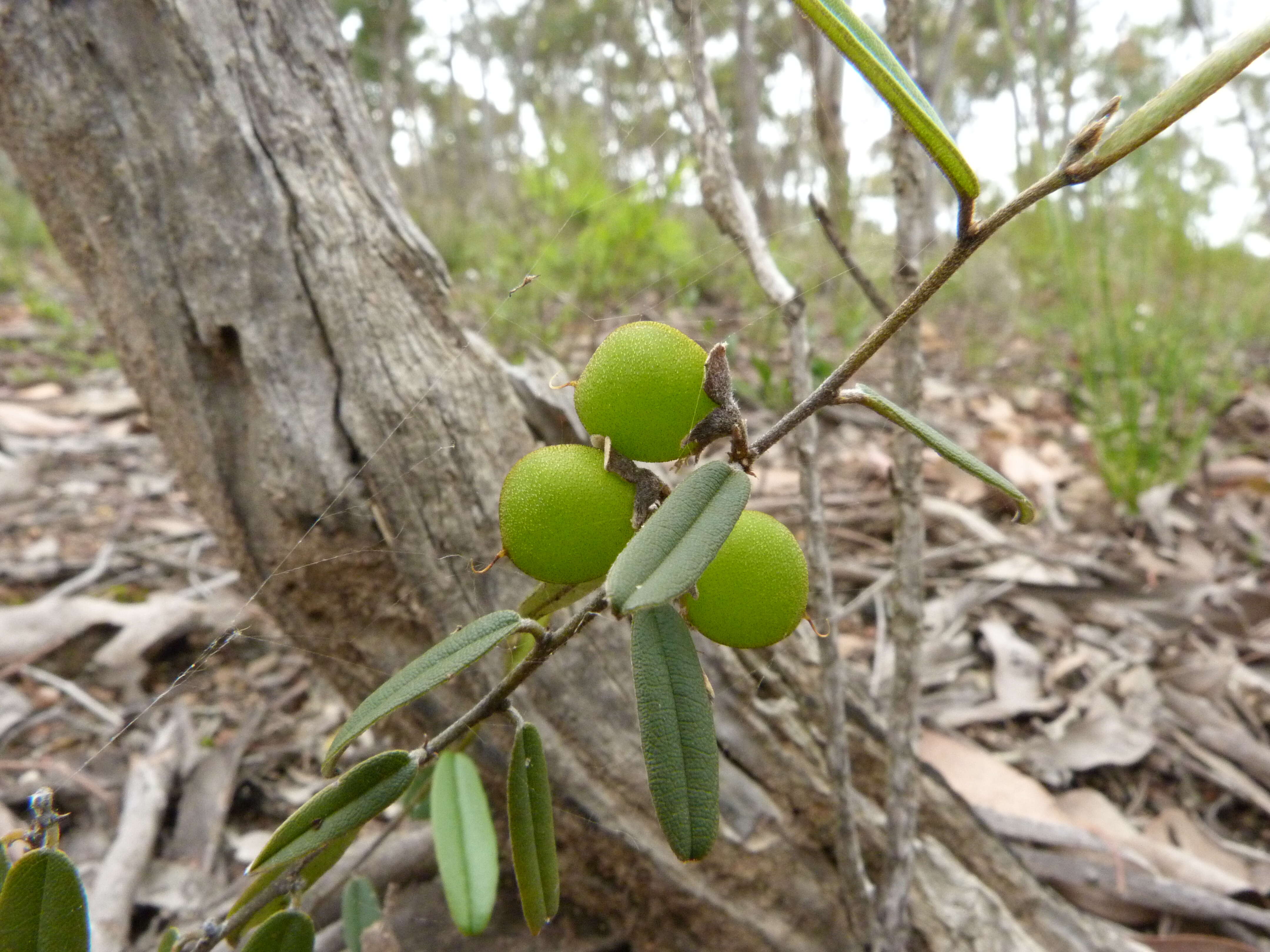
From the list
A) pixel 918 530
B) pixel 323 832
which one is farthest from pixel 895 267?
pixel 323 832

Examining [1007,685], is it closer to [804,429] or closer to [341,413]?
[804,429]

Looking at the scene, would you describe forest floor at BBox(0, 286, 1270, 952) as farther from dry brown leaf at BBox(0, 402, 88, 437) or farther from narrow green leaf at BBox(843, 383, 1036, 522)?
narrow green leaf at BBox(843, 383, 1036, 522)

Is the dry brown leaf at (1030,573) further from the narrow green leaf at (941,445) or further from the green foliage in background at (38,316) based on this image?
the green foliage in background at (38,316)

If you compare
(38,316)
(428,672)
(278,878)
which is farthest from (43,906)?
(38,316)

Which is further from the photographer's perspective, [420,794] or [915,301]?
[420,794]

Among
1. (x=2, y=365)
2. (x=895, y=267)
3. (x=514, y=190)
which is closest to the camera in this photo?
(x=895, y=267)

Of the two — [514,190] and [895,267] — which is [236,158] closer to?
[895,267]
